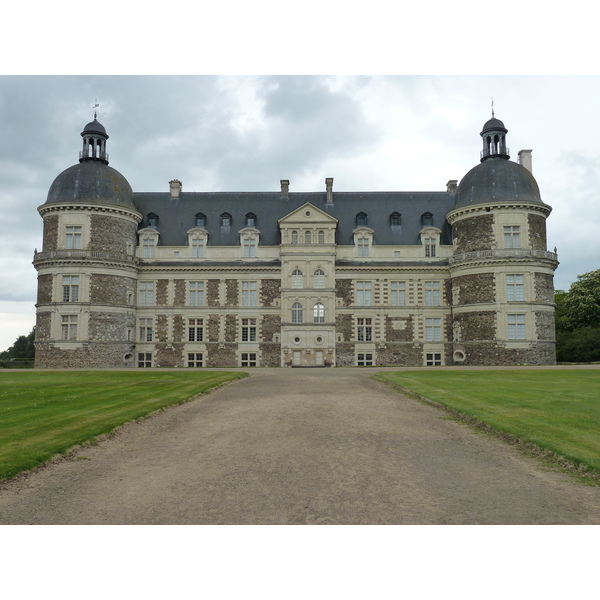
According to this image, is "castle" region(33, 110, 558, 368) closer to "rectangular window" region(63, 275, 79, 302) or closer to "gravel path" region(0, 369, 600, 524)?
"rectangular window" region(63, 275, 79, 302)

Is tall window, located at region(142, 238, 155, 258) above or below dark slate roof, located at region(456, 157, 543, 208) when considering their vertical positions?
below

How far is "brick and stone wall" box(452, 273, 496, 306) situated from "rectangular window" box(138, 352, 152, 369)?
101ft

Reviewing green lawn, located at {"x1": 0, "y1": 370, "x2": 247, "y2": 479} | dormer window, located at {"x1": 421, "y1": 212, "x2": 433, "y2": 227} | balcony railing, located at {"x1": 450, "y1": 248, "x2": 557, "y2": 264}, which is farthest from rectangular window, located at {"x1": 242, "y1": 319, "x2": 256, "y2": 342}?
green lawn, located at {"x1": 0, "y1": 370, "x2": 247, "y2": 479}

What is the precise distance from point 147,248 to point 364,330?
23379 millimetres

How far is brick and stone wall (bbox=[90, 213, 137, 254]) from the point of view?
4819 centimetres

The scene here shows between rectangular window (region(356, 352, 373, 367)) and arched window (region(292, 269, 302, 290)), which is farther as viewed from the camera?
arched window (region(292, 269, 302, 290))

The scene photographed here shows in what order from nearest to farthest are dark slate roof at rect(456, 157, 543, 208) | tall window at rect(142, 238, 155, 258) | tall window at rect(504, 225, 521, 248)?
tall window at rect(504, 225, 521, 248) → dark slate roof at rect(456, 157, 543, 208) → tall window at rect(142, 238, 155, 258)

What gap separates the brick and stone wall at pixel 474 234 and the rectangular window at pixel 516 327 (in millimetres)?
6781

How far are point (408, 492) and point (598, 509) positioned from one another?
2795mm

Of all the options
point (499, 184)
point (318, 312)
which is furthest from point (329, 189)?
point (499, 184)

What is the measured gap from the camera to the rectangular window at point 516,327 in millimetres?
46531

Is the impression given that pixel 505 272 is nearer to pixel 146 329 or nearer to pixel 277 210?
pixel 277 210

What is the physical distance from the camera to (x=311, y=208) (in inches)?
2023

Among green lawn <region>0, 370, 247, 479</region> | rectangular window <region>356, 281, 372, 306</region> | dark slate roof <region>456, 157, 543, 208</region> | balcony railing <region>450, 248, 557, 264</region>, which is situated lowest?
green lawn <region>0, 370, 247, 479</region>
